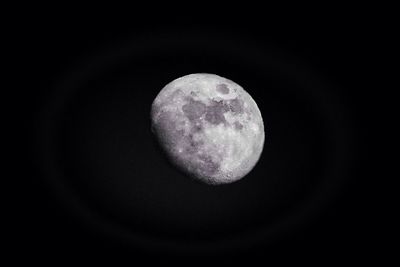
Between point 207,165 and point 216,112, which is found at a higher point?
point 216,112

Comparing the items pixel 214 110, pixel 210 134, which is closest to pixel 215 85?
pixel 214 110

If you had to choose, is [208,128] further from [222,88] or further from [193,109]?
[222,88]

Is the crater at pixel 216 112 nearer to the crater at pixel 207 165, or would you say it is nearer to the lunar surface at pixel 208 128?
the lunar surface at pixel 208 128

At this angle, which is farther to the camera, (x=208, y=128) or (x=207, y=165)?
(x=207, y=165)

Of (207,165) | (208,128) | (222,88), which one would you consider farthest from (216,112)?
(207,165)

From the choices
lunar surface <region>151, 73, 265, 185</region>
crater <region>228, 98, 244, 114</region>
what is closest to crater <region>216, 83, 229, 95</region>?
lunar surface <region>151, 73, 265, 185</region>

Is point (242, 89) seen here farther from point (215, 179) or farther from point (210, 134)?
point (215, 179)

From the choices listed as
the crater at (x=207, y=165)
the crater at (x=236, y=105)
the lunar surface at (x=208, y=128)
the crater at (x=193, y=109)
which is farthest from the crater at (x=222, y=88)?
the crater at (x=207, y=165)

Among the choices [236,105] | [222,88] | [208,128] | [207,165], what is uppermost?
[222,88]

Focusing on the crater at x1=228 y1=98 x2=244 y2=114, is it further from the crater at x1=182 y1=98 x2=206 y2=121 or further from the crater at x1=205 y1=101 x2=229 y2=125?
the crater at x1=182 y1=98 x2=206 y2=121
